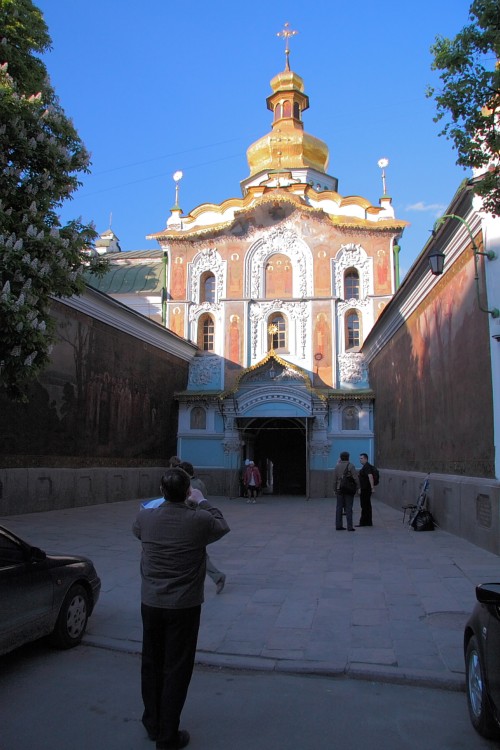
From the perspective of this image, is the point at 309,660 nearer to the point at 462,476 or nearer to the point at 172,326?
the point at 462,476

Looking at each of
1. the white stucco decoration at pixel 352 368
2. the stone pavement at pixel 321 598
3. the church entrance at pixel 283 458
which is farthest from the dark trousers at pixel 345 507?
the church entrance at pixel 283 458

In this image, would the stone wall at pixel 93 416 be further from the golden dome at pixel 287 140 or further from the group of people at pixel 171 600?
the golden dome at pixel 287 140

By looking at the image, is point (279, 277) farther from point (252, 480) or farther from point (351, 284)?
point (252, 480)

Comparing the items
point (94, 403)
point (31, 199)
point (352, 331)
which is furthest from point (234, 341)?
point (31, 199)

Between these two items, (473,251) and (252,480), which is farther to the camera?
(252,480)

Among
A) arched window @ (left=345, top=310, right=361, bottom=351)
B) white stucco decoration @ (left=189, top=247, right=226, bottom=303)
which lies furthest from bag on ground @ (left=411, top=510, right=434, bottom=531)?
white stucco decoration @ (left=189, top=247, right=226, bottom=303)

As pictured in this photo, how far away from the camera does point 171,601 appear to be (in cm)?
379

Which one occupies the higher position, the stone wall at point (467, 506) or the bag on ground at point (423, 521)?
the stone wall at point (467, 506)

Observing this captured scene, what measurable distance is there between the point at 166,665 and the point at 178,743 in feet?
1.62

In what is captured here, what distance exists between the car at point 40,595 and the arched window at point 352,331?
22292mm

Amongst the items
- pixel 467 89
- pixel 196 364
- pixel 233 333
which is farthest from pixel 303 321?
pixel 467 89

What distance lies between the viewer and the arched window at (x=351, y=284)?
1101 inches

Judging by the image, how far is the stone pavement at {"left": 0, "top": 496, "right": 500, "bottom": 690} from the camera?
5.48 m

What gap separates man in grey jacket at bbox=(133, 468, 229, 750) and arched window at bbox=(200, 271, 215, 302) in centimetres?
2547
